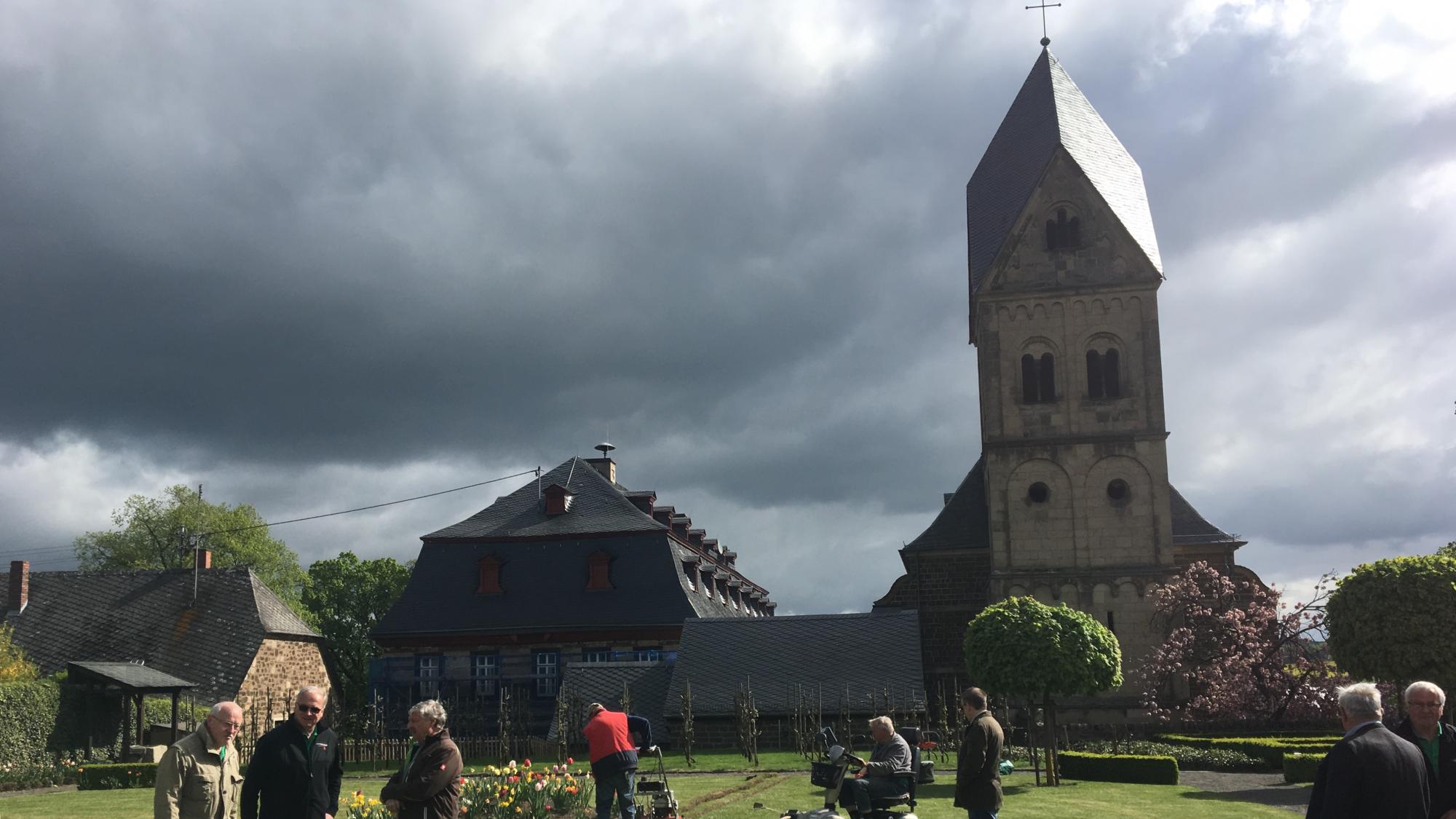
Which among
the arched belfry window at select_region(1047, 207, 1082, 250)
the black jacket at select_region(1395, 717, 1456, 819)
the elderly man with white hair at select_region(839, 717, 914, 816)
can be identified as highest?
the arched belfry window at select_region(1047, 207, 1082, 250)

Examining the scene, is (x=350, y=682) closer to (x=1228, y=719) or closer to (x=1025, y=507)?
(x=1025, y=507)

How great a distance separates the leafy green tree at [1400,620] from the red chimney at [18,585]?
45.8m

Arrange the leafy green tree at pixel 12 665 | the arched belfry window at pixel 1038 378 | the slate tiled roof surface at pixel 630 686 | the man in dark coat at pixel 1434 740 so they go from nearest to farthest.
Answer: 1. the man in dark coat at pixel 1434 740
2. the leafy green tree at pixel 12 665
3. the slate tiled roof surface at pixel 630 686
4. the arched belfry window at pixel 1038 378

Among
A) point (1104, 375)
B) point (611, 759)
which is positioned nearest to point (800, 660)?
point (1104, 375)

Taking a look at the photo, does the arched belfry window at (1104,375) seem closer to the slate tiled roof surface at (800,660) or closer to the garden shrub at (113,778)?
the slate tiled roof surface at (800,660)

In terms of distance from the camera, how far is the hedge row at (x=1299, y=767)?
24.7 m

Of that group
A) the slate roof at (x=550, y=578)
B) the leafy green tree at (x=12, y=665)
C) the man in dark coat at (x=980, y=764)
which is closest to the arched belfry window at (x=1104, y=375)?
the slate roof at (x=550, y=578)

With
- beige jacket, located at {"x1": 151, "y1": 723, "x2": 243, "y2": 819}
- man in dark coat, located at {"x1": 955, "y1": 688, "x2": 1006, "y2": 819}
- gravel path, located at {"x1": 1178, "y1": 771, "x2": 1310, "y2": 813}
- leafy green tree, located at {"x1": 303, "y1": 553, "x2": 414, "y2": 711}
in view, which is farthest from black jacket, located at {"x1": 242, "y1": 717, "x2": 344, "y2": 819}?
leafy green tree, located at {"x1": 303, "y1": 553, "x2": 414, "y2": 711}

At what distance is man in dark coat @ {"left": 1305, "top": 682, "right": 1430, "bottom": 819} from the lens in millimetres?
7297

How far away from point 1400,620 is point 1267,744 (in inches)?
200

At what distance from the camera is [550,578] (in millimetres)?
47844

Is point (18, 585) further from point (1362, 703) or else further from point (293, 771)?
point (1362, 703)

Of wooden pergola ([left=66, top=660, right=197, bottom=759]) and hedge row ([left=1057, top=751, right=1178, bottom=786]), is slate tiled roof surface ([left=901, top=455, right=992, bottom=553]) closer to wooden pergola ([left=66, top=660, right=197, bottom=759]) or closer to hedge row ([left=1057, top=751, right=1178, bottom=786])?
hedge row ([left=1057, top=751, right=1178, bottom=786])

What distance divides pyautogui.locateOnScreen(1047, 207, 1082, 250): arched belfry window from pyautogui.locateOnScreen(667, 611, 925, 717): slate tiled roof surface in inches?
566
